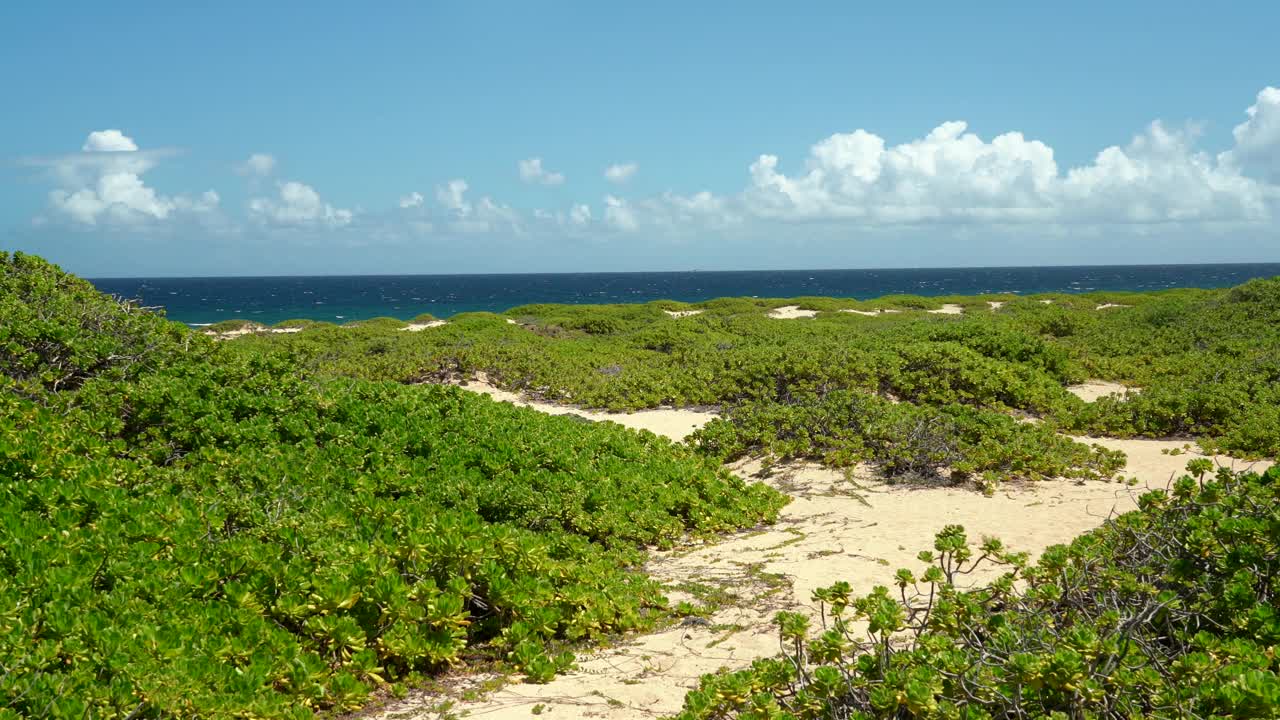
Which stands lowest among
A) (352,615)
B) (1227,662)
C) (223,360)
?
(352,615)

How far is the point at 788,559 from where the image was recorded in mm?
6848

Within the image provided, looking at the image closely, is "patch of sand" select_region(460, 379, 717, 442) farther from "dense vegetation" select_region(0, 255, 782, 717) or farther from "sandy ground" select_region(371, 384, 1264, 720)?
"dense vegetation" select_region(0, 255, 782, 717)

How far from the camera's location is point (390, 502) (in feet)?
18.4

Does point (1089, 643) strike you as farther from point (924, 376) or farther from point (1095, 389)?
point (1095, 389)

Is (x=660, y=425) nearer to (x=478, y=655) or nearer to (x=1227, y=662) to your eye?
(x=478, y=655)

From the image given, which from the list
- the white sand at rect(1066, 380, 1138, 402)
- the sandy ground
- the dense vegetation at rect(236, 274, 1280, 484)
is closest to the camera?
the sandy ground

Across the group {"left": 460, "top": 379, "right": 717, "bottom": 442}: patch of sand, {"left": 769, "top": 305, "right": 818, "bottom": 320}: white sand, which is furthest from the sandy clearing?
{"left": 769, "top": 305, "right": 818, "bottom": 320}: white sand

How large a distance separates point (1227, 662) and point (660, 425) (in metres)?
11.0

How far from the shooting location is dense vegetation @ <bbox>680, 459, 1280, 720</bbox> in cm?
275

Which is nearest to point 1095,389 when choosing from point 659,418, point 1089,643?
point 659,418

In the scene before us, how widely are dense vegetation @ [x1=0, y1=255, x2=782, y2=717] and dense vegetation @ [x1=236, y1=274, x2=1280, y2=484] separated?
271 centimetres

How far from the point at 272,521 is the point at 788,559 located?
14.1 ft

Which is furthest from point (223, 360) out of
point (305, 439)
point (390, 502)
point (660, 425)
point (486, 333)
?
point (486, 333)

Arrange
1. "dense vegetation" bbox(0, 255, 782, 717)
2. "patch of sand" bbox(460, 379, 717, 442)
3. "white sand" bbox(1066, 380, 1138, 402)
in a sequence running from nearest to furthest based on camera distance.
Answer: "dense vegetation" bbox(0, 255, 782, 717), "patch of sand" bbox(460, 379, 717, 442), "white sand" bbox(1066, 380, 1138, 402)
